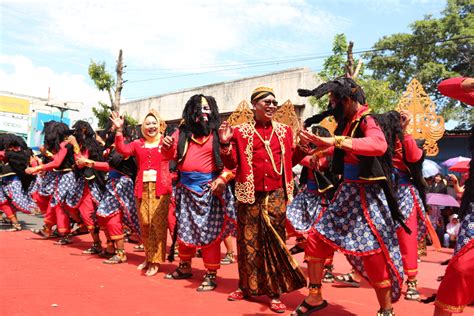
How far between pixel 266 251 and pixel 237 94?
755 inches

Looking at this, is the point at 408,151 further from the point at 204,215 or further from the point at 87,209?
the point at 87,209

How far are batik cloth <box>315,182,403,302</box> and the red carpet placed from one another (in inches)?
35.2

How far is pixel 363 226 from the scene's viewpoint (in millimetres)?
3812

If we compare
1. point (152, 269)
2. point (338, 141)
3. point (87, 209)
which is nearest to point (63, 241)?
point (87, 209)

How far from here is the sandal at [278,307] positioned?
14.5ft

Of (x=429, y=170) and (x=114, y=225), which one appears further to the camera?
(x=429, y=170)

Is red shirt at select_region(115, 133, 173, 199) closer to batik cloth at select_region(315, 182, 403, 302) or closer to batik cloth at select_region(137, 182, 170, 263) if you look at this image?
batik cloth at select_region(137, 182, 170, 263)

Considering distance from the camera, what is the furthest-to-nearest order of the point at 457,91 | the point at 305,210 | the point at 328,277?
the point at 305,210 < the point at 328,277 < the point at 457,91

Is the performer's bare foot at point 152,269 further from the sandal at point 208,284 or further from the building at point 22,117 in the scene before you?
the building at point 22,117

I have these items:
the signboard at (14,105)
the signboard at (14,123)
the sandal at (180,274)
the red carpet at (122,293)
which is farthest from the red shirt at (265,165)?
the signboard at (14,105)

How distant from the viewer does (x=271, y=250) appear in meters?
4.62

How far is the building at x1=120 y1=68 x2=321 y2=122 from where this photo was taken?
20219 millimetres

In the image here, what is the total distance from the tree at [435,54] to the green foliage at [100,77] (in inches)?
508

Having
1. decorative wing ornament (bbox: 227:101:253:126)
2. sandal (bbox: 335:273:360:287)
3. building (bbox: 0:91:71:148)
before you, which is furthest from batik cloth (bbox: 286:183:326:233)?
building (bbox: 0:91:71:148)
